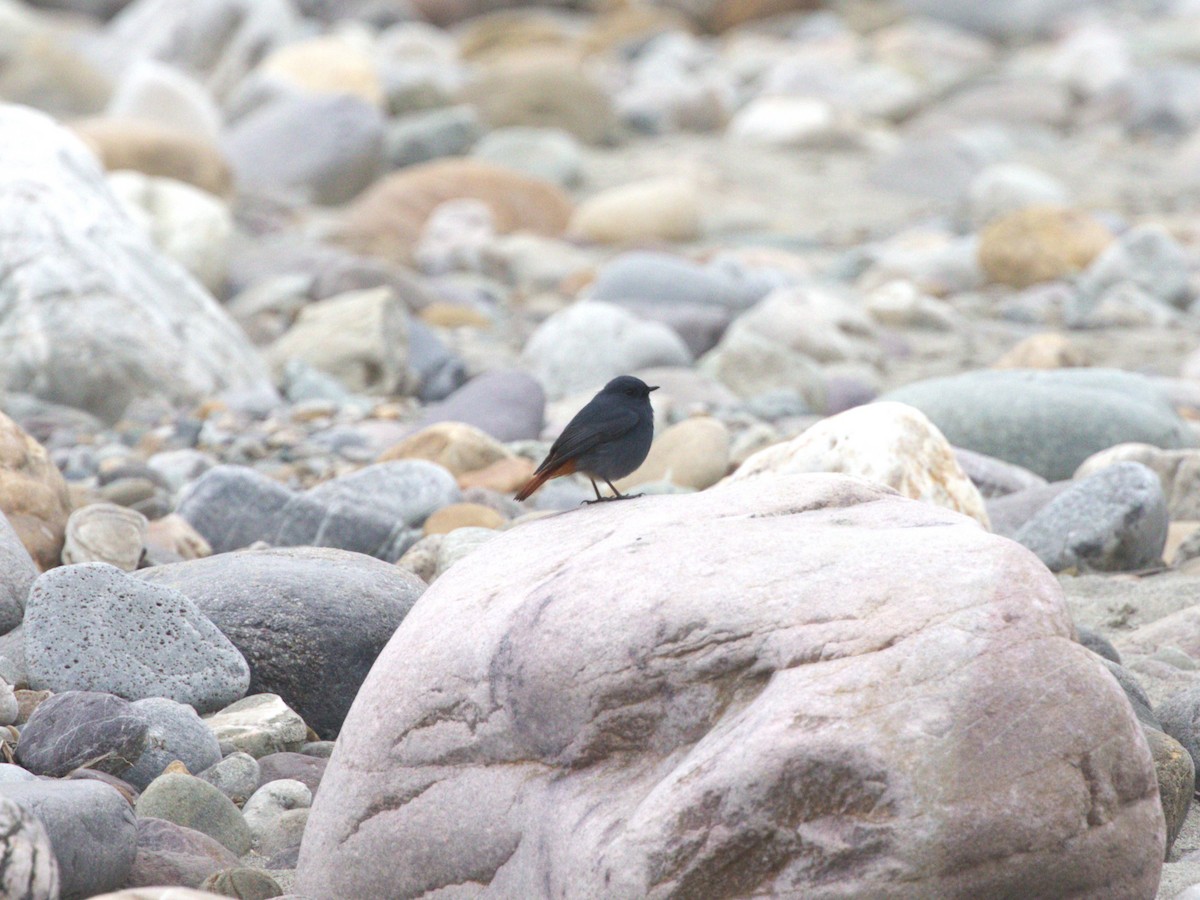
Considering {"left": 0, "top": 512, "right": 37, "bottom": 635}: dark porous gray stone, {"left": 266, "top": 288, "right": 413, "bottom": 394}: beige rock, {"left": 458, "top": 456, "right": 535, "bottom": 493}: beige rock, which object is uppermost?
{"left": 0, "top": 512, "right": 37, "bottom": 635}: dark porous gray stone

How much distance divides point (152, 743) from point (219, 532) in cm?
207

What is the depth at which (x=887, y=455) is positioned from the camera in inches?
189

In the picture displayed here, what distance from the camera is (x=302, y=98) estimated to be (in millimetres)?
15609

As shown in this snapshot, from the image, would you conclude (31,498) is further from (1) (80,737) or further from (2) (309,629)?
(1) (80,737)

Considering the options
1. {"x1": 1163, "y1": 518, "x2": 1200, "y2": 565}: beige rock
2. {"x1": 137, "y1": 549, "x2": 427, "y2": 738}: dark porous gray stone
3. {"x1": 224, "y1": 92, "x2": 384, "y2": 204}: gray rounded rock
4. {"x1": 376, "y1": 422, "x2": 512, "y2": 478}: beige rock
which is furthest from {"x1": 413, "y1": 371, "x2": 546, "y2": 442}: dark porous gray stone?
{"x1": 224, "y1": 92, "x2": 384, "y2": 204}: gray rounded rock

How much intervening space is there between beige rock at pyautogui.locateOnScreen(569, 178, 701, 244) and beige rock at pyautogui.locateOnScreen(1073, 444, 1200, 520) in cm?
722

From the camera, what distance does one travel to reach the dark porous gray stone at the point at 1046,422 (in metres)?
6.68

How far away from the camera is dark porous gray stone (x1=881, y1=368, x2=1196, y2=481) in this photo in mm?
6680

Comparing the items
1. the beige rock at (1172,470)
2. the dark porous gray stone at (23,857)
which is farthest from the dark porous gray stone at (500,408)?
the dark porous gray stone at (23,857)

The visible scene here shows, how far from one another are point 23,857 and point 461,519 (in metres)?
3.03

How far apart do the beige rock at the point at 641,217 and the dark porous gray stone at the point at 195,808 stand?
9900 mm

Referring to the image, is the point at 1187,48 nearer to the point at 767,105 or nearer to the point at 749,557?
the point at 767,105

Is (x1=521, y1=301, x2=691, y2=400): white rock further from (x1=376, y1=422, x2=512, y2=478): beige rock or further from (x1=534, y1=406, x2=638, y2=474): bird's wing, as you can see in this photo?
(x1=534, y1=406, x2=638, y2=474): bird's wing

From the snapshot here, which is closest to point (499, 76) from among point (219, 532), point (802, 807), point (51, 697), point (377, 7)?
point (377, 7)
